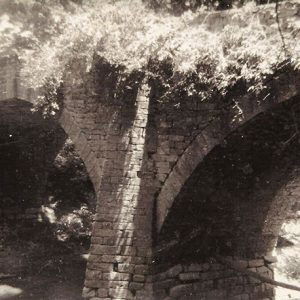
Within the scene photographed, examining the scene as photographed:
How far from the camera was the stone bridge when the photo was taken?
4836 mm

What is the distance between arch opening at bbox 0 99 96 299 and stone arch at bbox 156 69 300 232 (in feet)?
11.6

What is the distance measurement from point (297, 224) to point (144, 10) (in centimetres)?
823

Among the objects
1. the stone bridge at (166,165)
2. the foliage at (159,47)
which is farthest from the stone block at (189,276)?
the foliage at (159,47)

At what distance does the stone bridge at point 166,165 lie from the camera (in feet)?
15.9

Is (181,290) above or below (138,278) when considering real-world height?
below

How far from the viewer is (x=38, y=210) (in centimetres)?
1061

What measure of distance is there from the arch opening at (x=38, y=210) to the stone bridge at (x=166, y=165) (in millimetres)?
2665

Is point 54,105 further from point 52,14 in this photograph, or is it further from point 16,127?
point 16,127

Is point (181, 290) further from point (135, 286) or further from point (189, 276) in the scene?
point (135, 286)

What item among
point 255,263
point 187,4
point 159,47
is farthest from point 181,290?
point 187,4

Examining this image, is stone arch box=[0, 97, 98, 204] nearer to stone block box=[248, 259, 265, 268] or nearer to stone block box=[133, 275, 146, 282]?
stone block box=[133, 275, 146, 282]

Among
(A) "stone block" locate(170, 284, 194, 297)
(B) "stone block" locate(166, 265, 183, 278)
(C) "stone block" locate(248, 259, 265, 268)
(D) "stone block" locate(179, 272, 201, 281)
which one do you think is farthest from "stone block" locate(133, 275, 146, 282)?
(C) "stone block" locate(248, 259, 265, 268)

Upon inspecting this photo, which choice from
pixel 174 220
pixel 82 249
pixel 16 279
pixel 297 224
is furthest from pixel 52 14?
pixel 297 224

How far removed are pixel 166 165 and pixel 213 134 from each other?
27.6 inches
